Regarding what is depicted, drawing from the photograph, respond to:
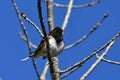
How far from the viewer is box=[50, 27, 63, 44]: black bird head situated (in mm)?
4238

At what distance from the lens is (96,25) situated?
3.69 metres

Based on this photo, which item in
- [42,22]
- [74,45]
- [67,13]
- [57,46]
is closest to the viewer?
[42,22]

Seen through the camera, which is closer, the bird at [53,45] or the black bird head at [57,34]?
the bird at [53,45]

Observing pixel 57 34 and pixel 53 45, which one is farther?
pixel 57 34

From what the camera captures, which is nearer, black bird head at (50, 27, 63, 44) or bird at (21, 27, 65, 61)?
bird at (21, 27, 65, 61)

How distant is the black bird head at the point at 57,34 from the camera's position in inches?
167

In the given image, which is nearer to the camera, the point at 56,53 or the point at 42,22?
the point at 42,22

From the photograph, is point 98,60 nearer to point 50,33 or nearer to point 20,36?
point 50,33

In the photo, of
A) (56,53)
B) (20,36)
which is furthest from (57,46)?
(20,36)

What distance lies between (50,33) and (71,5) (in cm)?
61

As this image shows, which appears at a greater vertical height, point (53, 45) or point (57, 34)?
point (57, 34)

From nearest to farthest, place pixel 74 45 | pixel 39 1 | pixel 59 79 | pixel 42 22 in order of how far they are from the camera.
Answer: pixel 39 1
pixel 42 22
pixel 59 79
pixel 74 45

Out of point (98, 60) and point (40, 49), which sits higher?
point (40, 49)

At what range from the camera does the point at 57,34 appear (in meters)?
4.36
